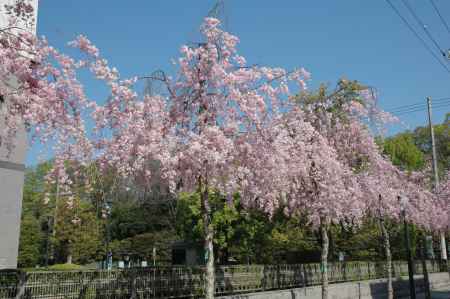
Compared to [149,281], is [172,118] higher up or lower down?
higher up

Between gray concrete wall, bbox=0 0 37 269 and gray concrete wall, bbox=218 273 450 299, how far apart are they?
10014 mm

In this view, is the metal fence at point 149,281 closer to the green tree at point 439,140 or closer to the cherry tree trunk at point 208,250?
the cherry tree trunk at point 208,250

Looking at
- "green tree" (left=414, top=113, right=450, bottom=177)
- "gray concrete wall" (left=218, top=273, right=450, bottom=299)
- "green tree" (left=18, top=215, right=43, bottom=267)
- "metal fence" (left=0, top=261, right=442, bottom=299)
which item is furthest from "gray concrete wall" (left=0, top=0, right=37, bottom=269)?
"green tree" (left=414, top=113, right=450, bottom=177)

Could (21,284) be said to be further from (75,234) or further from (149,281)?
(75,234)

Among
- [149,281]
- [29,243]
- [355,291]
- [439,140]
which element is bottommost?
[355,291]

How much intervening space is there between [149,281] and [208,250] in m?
2.76

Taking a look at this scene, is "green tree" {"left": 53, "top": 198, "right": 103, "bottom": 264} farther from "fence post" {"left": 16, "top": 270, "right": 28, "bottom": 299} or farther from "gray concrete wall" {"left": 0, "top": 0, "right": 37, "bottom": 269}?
"fence post" {"left": 16, "top": 270, "right": 28, "bottom": 299}

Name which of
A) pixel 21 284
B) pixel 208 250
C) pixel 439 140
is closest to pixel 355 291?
pixel 208 250

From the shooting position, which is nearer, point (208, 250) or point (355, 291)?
point (208, 250)

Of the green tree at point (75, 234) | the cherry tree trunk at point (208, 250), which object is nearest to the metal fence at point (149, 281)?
the cherry tree trunk at point (208, 250)

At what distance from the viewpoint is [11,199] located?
1855cm

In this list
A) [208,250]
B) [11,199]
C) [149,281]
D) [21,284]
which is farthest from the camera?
[11,199]

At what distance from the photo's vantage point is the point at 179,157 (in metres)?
9.14

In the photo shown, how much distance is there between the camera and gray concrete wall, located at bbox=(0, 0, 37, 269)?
58.9ft
